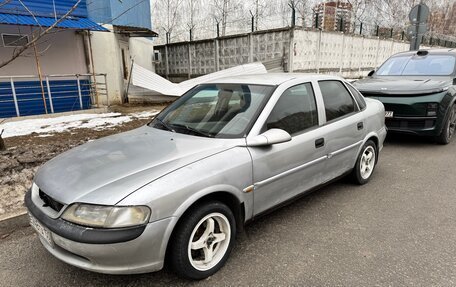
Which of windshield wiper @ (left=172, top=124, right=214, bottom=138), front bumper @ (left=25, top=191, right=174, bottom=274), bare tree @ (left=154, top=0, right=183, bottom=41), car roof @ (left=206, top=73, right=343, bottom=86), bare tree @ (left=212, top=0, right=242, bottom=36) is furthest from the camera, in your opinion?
bare tree @ (left=154, top=0, right=183, bottom=41)

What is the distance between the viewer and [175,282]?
7.86ft

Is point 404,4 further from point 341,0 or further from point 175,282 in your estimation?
point 175,282

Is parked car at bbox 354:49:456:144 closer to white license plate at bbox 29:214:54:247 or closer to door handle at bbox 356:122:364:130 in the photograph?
door handle at bbox 356:122:364:130

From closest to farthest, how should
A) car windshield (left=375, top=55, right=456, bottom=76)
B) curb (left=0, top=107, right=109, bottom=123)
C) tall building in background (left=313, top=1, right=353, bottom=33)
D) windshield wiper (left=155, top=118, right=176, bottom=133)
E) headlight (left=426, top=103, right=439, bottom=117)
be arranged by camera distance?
windshield wiper (left=155, top=118, right=176, bottom=133), headlight (left=426, top=103, right=439, bottom=117), car windshield (left=375, top=55, right=456, bottom=76), curb (left=0, top=107, right=109, bottom=123), tall building in background (left=313, top=1, right=353, bottom=33)

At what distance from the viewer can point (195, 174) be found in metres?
2.32

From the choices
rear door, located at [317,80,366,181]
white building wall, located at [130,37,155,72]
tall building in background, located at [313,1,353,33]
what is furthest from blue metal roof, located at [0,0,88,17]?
tall building in background, located at [313,1,353,33]

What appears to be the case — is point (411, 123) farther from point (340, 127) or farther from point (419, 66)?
point (340, 127)

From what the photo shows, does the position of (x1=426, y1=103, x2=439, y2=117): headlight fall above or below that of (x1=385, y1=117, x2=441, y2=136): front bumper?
above

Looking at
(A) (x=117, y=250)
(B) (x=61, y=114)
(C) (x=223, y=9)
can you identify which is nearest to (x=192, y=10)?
(C) (x=223, y=9)

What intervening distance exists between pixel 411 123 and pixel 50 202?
19.7 ft

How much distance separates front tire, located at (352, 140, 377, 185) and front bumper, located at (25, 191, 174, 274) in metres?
2.86

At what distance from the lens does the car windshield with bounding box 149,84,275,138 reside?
2920 millimetres

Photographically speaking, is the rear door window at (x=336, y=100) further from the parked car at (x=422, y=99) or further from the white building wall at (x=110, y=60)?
the white building wall at (x=110, y=60)

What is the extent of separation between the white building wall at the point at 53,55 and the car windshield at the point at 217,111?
742cm
